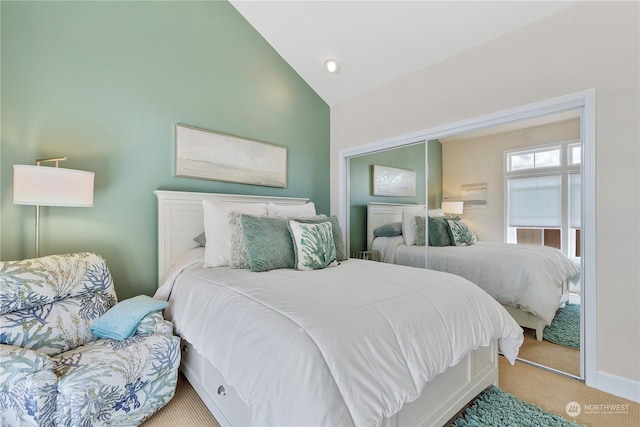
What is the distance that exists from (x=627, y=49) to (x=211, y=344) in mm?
2919

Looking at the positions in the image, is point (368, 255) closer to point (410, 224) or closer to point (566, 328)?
point (410, 224)

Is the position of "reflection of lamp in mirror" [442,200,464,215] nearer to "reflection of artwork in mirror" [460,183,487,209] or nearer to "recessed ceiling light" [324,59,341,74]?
"reflection of artwork in mirror" [460,183,487,209]

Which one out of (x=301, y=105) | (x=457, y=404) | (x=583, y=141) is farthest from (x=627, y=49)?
(x=301, y=105)

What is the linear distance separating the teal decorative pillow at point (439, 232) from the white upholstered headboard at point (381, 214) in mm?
232

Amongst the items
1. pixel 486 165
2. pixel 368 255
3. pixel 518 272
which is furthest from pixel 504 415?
pixel 368 255

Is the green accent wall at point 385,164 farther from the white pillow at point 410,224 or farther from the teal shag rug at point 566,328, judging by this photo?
the teal shag rug at point 566,328

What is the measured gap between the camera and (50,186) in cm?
160

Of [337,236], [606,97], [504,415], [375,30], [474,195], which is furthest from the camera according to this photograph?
[375,30]

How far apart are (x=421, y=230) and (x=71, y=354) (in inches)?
105

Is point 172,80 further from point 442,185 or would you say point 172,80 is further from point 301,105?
point 442,185

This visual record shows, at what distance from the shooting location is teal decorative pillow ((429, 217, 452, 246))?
265cm

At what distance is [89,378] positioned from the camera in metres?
1.22

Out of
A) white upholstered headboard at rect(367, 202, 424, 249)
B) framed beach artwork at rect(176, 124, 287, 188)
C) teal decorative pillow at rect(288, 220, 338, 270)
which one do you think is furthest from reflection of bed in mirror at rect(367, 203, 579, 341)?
framed beach artwork at rect(176, 124, 287, 188)

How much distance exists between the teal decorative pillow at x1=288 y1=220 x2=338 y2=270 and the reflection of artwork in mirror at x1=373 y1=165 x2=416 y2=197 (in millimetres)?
1190
